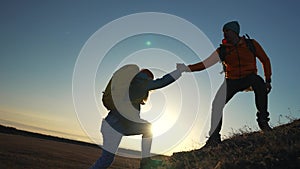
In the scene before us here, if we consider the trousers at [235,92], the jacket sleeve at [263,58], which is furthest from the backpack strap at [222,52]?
the jacket sleeve at [263,58]

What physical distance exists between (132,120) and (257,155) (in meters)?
2.11

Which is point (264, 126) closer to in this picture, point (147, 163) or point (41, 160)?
point (147, 163)

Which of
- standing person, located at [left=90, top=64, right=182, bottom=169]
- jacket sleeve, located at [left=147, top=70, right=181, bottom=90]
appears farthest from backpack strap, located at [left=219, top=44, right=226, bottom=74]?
jacket sleeve, located at [left=147, top=70, right=181, bottom=90]

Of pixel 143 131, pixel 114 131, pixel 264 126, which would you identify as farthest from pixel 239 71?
pixel 114 131

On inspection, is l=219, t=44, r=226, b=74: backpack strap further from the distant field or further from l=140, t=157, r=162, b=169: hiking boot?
the distant field

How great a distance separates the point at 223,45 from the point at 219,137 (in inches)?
80.7

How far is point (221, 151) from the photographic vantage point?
671cm

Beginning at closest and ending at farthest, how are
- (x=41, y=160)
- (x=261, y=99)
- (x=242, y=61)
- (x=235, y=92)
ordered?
(x=242, y=61) < (x=261, y=99) < (x=235, y=92) < (x=41, y=160)

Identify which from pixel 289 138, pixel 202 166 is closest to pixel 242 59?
pixel 289 138

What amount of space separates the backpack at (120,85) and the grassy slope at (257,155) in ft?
6.40

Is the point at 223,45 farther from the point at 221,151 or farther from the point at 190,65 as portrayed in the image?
the point at 221,151

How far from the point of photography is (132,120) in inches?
211

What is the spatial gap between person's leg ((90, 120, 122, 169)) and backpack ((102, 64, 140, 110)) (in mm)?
411

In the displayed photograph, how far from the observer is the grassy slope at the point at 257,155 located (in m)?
5.02
